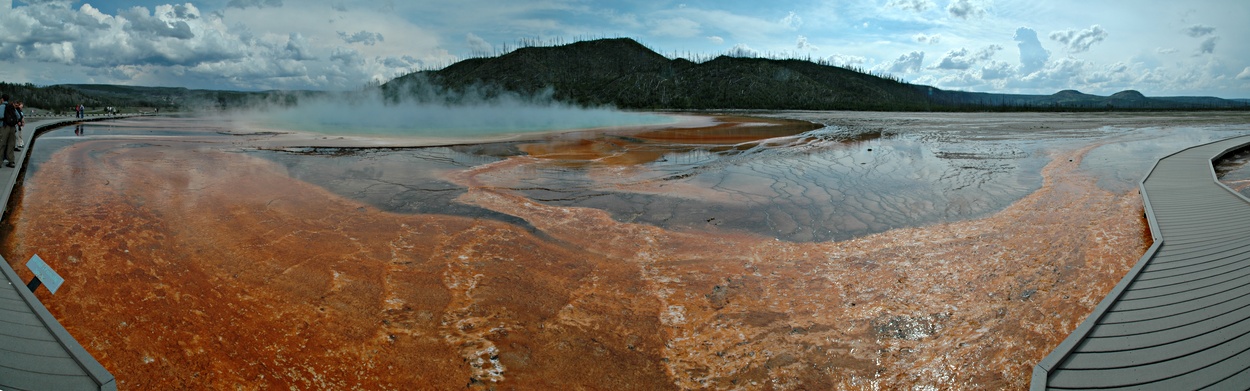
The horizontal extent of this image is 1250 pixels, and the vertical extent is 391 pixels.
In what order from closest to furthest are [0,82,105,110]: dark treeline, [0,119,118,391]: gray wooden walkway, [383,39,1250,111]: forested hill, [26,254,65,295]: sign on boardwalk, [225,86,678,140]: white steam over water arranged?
[0,119,118,391]: gray wooden walkway < [26,254,65,295]: sign on boardwalk < [225,86,678,140]: white steam over water < [0,82,105,110]: dark treeline < [383,39,1250,111]: forested hill

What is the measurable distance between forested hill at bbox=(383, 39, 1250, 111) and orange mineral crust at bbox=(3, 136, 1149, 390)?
7447 cm

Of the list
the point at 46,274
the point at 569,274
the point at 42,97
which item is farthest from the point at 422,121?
the point at 42,97

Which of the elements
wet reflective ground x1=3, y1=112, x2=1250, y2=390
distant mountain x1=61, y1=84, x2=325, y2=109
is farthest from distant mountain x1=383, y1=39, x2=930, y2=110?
wet reflective ground x1=3, y1=112, x2=1250, y2=390

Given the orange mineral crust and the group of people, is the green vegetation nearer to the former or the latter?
the group of people

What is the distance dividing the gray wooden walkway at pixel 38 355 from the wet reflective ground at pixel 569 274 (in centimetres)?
55

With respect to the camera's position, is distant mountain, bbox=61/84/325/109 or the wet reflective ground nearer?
the wet reflective ground

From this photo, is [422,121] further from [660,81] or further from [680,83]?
[680,83]

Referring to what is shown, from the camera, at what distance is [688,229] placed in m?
7.36

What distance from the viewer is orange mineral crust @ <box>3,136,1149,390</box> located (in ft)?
12.4

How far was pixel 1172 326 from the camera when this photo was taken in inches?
135

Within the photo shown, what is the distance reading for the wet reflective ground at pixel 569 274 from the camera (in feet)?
12.6

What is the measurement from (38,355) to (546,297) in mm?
3115

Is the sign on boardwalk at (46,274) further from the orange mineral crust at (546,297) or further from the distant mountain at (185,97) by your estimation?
the distant mountain at (185,97)

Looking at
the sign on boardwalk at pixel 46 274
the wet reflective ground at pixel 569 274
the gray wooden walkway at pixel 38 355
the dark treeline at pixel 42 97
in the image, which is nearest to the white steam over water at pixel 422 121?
the wet reflective ground at pixel 569 274
